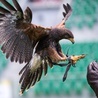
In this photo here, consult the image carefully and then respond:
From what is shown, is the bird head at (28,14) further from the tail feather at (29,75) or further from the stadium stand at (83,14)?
the stadium stand at (83,14)

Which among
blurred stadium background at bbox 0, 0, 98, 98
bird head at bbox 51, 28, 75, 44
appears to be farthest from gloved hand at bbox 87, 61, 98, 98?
blurred stadium background at bbox 0, 0, 98, 98

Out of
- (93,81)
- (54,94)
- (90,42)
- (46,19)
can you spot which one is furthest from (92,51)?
(93,81)

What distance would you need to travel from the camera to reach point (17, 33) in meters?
0.76

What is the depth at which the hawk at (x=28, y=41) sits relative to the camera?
74cm

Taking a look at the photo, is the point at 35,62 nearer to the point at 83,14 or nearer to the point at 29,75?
the point at 29,75

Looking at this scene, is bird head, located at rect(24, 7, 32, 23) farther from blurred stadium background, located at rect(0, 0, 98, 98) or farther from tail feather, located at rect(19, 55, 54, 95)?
blurred stadium background, located at rect(0, 0, 98, 98)

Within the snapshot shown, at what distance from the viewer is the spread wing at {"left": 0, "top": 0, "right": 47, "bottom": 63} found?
75 centimetres

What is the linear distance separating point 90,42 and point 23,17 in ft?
11.6

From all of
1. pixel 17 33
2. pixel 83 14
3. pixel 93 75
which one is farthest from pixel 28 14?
pixel 83 14

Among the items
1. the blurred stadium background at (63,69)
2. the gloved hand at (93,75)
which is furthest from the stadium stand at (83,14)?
the gloved hand at (93,75)

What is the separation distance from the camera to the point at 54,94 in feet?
12.9

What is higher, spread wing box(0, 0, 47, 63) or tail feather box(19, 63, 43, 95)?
spread wing box(0, 0, 47, 63)

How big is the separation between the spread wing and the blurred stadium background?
8.60ft

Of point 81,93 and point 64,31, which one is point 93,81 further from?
point 81,93
